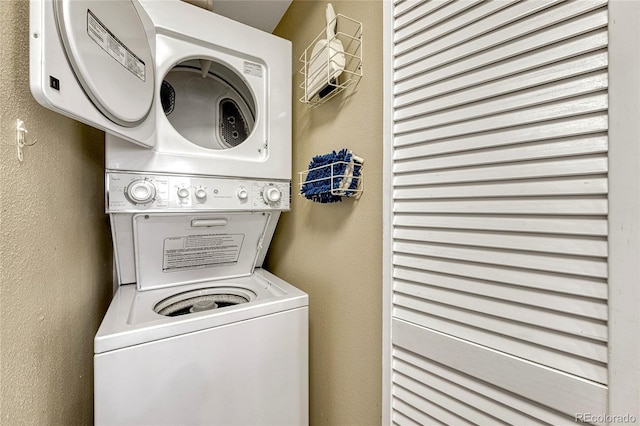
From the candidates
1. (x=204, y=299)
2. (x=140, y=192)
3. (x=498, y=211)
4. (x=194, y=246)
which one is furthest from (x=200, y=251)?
(x=498, y=211)

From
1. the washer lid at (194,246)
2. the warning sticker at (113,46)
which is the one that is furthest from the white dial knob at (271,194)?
the warning sticker at (113,46)

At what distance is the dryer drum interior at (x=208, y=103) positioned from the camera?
1536 millimetres

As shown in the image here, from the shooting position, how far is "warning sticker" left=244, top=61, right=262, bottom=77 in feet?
4.97

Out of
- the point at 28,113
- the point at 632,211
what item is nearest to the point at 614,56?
the point at 632,211

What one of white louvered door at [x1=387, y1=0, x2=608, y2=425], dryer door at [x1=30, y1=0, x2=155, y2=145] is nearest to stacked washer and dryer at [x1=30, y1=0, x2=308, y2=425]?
dryer door at [x1=30, y1=0, x2=155, y2=145]

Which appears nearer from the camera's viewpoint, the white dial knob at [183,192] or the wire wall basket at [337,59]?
the wire wall basket at [337,59]

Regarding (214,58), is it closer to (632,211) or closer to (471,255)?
(471,255)

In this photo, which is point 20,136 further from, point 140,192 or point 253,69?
point 253,69

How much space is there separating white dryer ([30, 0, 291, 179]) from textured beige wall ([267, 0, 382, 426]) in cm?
23

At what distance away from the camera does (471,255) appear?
30.2 inches

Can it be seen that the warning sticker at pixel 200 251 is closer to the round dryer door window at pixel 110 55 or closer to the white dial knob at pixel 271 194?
the white dial knob at pixel 271 194

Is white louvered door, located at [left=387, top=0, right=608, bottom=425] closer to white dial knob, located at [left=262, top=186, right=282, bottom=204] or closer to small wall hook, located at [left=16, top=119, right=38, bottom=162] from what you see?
white dial knob, located at [left=262, top=186, right=282, bottom=204]

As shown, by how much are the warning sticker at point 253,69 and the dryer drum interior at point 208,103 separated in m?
0.06

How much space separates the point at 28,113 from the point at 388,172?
1.11m
